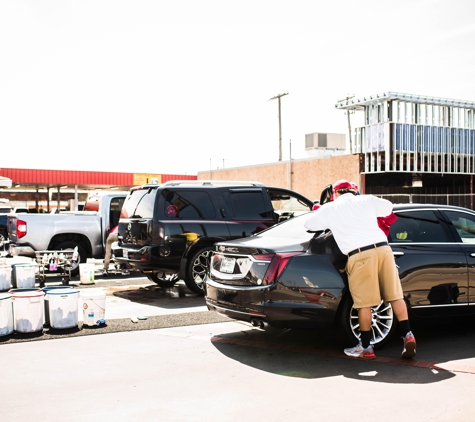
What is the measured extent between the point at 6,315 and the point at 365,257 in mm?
4454

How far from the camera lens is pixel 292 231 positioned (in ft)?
23.3

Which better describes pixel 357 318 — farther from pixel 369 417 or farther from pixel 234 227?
pixel 234 227

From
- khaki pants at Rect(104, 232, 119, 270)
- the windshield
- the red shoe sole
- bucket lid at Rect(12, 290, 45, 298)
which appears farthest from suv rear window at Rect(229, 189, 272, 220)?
the red shoe sole

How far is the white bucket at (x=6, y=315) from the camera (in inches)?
281

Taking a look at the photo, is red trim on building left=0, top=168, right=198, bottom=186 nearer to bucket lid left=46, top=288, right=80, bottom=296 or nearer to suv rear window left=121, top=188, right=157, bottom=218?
suv rear window left=121, top=188, right=157, bottom=218

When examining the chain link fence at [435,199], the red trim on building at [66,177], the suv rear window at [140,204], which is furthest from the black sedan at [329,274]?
the red trim on building at [66,177]

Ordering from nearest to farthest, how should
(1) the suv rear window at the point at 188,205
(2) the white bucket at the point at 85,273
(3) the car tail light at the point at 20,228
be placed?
(1) the suv rear window at the point at 188,205 < (2) the white bucket at the point at 85,273 < (3) the car tail light at the point at 20,228

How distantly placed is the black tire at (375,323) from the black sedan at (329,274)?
1 cm

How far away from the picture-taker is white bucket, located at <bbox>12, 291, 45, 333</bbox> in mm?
7266

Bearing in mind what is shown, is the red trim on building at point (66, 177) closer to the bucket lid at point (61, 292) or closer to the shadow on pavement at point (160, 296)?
the shadow on pavement at point (160, 296)

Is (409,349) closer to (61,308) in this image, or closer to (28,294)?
(61,308)

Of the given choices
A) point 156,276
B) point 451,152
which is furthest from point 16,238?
point 451,152

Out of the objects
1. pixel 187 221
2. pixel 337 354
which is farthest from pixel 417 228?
pixel 187 221

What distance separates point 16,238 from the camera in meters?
13.1
